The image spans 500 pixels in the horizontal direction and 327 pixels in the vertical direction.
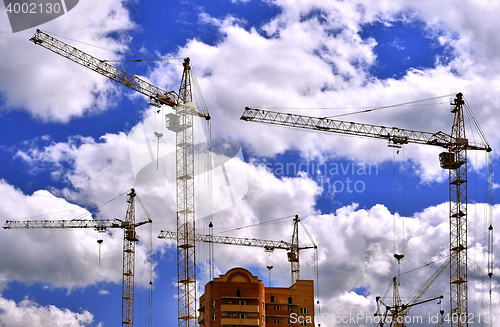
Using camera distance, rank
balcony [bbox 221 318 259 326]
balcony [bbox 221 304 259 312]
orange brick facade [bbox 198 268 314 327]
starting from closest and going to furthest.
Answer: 1. balcony [bbox 221 318 259 326]
2. balcony [bbox 221 304 259 312]
3. orange brick facade [bbox 198 268 314 327]

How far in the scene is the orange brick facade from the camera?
122 metres

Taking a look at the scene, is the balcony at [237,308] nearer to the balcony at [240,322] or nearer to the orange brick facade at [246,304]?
the orange brick facade at [246,304]

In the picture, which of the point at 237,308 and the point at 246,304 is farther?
the point at 246,304

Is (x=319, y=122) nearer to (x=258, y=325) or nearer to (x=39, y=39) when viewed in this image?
(x=258, y=325)

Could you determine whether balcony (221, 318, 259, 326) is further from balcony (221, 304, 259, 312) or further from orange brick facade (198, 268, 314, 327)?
balcony (221, 304, 259, 312)

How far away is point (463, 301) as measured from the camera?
122m

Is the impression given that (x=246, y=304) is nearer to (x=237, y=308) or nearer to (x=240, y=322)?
(x=237, y=308)

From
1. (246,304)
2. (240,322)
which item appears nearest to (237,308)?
(246,304)

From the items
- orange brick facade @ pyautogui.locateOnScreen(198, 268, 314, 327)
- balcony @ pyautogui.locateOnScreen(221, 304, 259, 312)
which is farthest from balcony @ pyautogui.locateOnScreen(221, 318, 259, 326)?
balcony @ pyautogui.locateOnScreen(221, 304, 259, 312)

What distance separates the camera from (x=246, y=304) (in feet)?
404

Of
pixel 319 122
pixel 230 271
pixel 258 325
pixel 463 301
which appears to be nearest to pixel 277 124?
pixel 319 122

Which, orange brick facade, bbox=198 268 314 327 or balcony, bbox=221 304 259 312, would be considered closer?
balcony, bbox=221 304 259 312

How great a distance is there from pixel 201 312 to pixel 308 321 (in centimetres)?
2168

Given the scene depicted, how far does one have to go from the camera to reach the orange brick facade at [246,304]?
4803 inches
